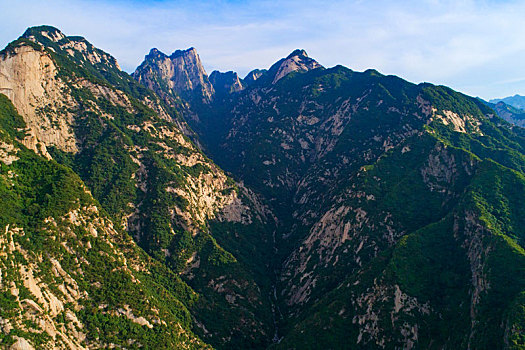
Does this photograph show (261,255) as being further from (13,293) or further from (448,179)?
(13,293)

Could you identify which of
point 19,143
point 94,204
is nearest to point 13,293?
point 94,204

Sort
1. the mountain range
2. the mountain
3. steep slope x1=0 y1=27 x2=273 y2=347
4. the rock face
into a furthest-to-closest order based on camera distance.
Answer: the rock face < steep slope x1=0 y1=27 x2=273 y2=347 < the mountain < the mountain range

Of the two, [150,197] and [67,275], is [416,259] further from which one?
[150,197]

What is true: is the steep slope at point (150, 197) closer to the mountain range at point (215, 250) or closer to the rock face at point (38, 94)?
the rock face at point (38, 94)

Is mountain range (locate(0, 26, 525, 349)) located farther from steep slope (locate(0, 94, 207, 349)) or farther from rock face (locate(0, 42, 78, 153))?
rock face (locate(0, 42, 78, 153))

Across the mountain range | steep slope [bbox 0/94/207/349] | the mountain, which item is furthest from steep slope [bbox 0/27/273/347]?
the mountain

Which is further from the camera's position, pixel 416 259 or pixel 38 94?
pixel 38 94

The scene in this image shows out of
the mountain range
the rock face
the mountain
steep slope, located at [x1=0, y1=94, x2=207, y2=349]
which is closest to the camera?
steep slope, located at [x1=0, y1=94, x2=207, y2=349]

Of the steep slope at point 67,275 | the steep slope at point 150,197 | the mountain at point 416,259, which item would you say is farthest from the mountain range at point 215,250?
the steep slope at point 150,197

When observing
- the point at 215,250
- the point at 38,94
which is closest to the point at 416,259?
the point at 215,250
